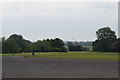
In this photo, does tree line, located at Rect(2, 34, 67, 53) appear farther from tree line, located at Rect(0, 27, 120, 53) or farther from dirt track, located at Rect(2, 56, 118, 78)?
dirt track, located at Rect(2, 56, 118, 78)

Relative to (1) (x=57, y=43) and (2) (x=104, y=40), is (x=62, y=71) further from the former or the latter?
(2) (x=104, y=40)

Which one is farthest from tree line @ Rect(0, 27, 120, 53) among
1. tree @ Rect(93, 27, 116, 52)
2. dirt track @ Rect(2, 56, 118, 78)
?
dirt track @ Rect(2, 56, 118, 78)

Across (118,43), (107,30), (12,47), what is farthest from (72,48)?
(12,47)

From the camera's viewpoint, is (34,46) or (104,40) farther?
(104,40)

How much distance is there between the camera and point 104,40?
102m

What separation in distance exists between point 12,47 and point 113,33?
155 ft

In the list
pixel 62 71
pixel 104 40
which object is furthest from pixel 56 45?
pixel 62 71

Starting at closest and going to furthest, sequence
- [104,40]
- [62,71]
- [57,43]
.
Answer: [62,71]
[57,43]
[104,40]

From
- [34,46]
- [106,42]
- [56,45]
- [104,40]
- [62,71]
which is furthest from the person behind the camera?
[104,40]

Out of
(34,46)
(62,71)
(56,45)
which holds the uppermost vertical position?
(56,45)

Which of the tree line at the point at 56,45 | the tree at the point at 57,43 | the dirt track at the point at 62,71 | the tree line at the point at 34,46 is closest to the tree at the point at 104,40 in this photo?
the tree line at the point at 56,45

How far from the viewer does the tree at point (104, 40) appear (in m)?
97.3

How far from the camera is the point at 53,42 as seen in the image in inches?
3971

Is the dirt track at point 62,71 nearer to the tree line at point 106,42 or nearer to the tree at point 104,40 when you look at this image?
the tree line at point 106,42
